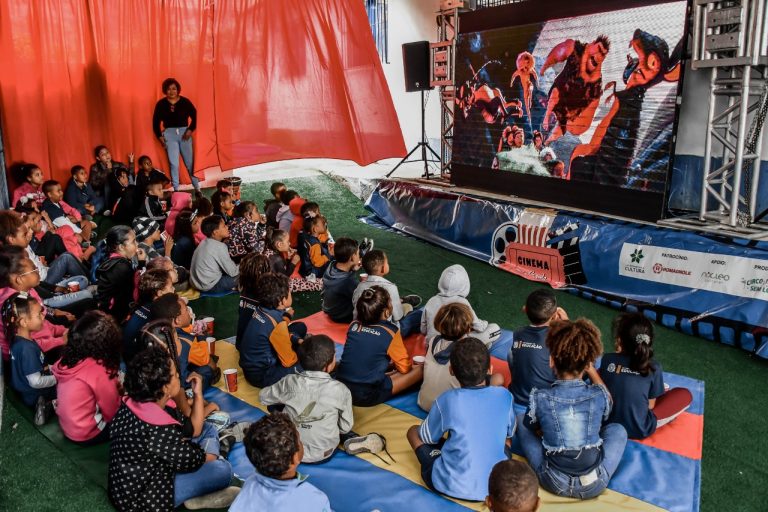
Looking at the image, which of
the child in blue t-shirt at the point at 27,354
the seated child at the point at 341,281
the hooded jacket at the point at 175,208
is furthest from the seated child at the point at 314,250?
the child in blue t-shirt at the point at 27,354

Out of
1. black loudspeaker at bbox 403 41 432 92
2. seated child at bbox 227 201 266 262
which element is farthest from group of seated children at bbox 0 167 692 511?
black loudspeaker at bbox 403 41 432 92

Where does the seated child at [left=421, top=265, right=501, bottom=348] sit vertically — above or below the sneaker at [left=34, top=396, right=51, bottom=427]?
above

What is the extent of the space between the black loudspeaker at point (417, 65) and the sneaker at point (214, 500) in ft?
22.3

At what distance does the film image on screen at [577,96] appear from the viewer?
5.47m

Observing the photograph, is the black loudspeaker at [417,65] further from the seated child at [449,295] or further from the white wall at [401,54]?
the seated child at [449,295]

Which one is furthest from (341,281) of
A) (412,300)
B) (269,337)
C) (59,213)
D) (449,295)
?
(59,213)

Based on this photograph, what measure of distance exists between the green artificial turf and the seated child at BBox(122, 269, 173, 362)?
2.10ft

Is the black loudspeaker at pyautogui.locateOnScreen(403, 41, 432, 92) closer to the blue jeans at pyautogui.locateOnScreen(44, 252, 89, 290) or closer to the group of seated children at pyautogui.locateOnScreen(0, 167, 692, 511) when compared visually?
the group of seated children at pyautogui.locateOnScreen(0, 167, 692, 511)

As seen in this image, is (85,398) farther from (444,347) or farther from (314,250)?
(314,250)

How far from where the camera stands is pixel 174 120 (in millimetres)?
8617

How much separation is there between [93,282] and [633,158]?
5.05 meters

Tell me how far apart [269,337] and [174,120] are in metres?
5.71

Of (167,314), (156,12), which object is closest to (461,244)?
(167,314)

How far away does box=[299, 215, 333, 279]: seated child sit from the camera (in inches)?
235
